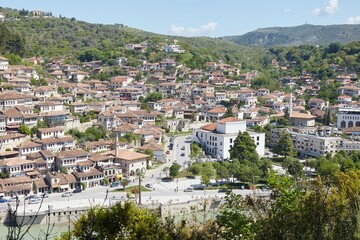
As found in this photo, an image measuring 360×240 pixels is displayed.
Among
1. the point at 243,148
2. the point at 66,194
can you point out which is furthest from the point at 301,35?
the point at 66,194

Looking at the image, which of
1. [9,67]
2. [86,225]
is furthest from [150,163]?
[86,225]

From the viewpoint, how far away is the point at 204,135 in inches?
880

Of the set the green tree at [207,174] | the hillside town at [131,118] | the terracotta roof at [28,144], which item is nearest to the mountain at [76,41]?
the hillside town at [131,118]

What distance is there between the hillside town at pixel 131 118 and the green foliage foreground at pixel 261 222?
8.60 meters

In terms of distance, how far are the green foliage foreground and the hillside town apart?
8.60 metres

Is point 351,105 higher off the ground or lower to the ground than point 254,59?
lower

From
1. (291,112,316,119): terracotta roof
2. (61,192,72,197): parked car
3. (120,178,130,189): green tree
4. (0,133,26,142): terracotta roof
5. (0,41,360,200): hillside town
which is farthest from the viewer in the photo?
(291,112,316,119): terracotta roof

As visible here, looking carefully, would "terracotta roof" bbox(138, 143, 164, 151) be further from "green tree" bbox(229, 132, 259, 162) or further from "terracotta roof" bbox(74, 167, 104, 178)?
"terracotta roof" bbox(74, 167, 104, 178)

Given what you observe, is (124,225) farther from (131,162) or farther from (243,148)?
(243,148)

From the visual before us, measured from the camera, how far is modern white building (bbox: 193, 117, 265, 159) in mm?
21297

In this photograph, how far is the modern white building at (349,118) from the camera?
26547mm

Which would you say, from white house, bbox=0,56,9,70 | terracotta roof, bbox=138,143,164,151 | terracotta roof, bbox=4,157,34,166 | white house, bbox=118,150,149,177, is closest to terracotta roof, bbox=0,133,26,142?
terracotta roof, bbox=4,157,34,166

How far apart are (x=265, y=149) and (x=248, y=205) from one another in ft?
55.6

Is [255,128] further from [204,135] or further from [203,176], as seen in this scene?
[203,176]
